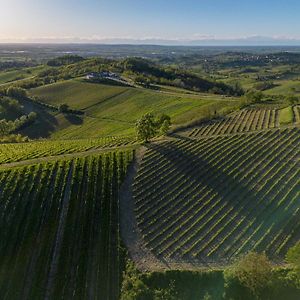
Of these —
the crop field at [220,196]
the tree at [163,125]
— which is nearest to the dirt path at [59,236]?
the crop field at [220,196]

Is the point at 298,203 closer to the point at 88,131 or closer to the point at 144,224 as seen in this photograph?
the point at 144,224

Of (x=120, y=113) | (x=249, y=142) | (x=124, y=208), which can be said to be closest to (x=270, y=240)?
(x=124, y=208)

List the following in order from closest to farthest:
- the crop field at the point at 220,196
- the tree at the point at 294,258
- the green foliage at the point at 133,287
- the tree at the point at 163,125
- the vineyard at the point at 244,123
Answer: the tree at the point at 294,258 → the green foliage at the point at 133,287 → the crop field at the point at 220,196 → the tree at the point at 163,125 → the vineyard at the point at 244,123

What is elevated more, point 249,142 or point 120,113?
→ point 249,142

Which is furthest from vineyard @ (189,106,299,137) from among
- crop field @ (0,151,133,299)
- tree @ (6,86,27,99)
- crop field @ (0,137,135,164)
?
tree @ (6,86,27,99)

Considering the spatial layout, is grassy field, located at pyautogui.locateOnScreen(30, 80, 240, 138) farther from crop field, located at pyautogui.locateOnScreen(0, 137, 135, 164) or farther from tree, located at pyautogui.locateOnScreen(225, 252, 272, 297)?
tree, located at pyautogui.locateOnScreen(225, 252, 272, 297)

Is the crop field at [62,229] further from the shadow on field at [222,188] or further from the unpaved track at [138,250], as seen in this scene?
the shadow on field at [222,188]
